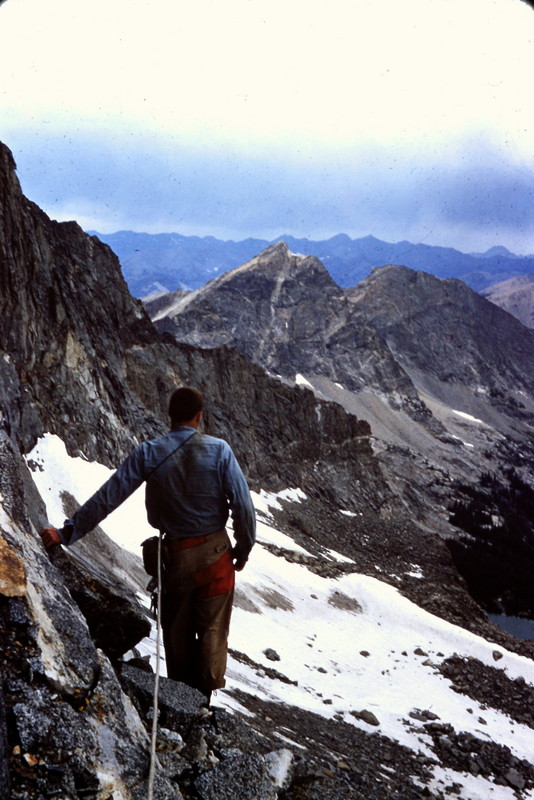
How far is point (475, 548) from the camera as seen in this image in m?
90.8

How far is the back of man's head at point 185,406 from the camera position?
21.4ft

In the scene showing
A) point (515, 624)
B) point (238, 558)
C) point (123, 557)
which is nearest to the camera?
point (238, 558)

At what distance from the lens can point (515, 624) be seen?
71562mm

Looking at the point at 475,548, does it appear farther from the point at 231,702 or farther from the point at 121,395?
the point at 231,702

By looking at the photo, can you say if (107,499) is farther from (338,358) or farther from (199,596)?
(338,358)

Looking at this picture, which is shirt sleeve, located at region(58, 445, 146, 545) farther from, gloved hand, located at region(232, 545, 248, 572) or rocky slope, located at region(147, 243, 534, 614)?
rocky slope, located at region(147, 243, 534, 614)

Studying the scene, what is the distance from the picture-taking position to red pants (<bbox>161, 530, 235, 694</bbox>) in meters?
6.40

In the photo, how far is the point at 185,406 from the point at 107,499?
127 cm

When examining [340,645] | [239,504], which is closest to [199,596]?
[239,504]

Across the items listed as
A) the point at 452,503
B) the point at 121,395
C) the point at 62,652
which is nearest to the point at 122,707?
the point at 62,652

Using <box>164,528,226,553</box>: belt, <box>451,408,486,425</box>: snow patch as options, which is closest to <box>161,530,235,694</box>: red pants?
<box>164,528,226,553</box>: belt

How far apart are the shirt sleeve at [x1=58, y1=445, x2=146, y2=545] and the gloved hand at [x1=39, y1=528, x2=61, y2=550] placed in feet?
0.32

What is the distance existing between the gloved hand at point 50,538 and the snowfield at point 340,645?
8.83m

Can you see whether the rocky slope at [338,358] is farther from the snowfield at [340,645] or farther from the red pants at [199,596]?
the red pants at [199,596]
